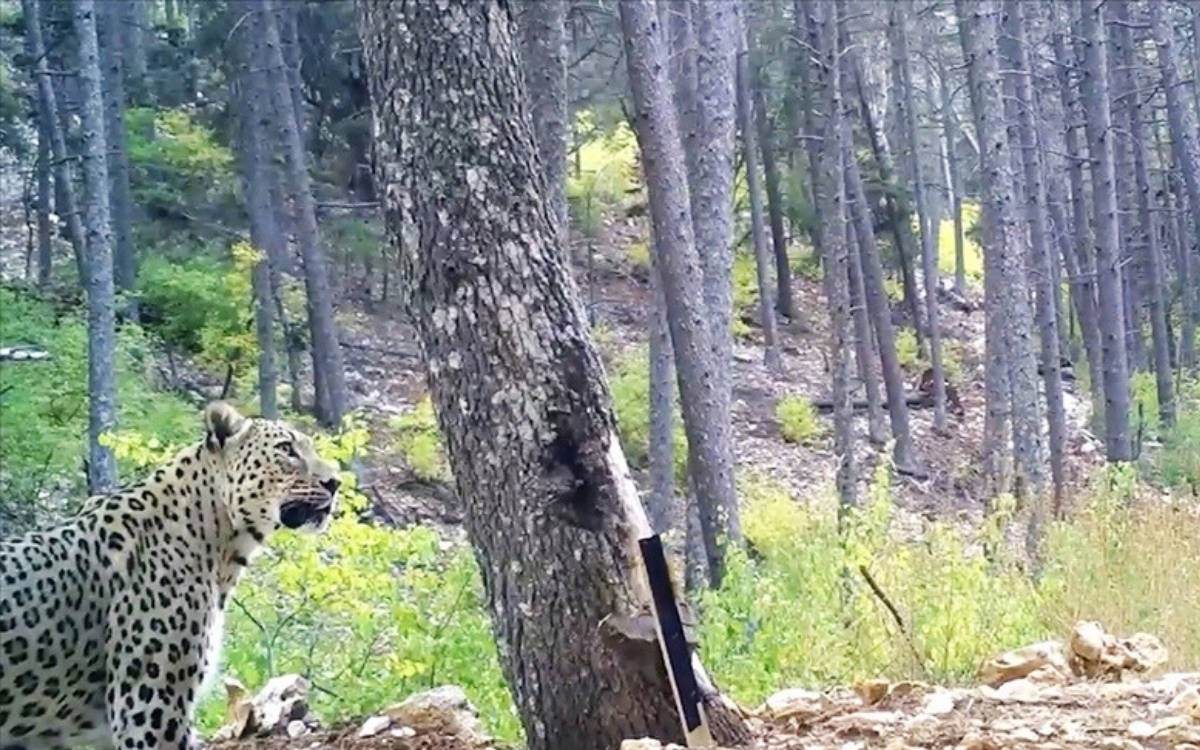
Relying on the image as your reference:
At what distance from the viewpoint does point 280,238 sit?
1017 inches

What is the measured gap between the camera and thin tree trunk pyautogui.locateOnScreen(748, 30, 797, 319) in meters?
36.4

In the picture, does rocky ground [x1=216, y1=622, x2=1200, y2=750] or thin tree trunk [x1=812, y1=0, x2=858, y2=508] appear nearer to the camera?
rocky ground [x1=216, y1=622, x2=1200, y2=750]

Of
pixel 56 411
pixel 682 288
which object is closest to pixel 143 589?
pixel 682 288

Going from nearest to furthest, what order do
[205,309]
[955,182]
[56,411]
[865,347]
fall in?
[56,411]
[205,309]
[865,347]
[955,182]

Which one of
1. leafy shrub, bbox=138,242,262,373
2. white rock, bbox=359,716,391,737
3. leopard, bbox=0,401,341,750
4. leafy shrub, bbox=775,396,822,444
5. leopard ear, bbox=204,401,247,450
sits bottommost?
leafy shrub, bbox=775,396,822,444

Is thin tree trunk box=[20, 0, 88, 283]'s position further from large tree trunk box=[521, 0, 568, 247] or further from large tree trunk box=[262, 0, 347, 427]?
large tree trunk box=[521, 0, 568, 247]

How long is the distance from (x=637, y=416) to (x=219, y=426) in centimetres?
1994

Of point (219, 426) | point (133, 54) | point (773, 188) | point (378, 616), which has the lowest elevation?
point (378, 616)

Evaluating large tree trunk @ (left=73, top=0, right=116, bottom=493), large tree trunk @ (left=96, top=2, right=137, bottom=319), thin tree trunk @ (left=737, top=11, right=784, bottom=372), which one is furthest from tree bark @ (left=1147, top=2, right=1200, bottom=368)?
large tree trunk @ (left=96, top=2, right=137, bottom=319)

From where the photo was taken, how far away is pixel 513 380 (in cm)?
512

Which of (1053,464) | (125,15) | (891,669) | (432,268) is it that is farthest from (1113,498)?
(125,15)

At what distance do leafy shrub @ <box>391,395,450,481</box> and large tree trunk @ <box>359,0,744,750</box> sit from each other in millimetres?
17507

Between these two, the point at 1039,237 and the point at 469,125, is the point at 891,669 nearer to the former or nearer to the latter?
the point at 469,125

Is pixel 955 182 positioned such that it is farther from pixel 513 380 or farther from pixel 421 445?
pixel 513 380
